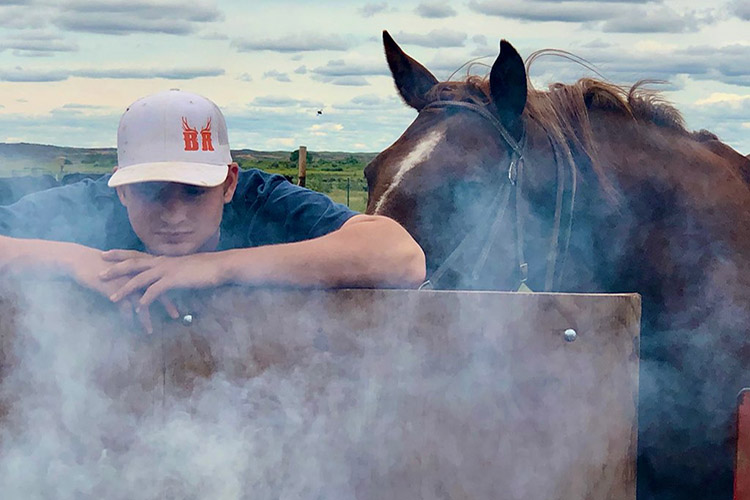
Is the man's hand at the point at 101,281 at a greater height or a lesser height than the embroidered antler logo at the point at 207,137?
lesser

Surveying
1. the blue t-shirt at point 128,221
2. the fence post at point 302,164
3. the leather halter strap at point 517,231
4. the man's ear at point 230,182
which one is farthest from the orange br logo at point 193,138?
the fence post at point 302,164

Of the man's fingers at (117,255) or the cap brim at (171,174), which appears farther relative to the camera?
the cap brim at (171,174)

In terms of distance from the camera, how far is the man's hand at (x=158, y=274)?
132 cm

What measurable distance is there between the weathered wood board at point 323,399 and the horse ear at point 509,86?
151 centimetres

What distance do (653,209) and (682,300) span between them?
282 mm

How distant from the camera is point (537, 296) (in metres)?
1.26

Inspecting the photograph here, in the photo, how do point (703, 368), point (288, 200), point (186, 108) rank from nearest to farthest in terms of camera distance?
point (186, 108) → point (288, 200) → point (703, 368)

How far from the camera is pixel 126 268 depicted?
1378mm

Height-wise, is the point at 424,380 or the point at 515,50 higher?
the point at 515,50

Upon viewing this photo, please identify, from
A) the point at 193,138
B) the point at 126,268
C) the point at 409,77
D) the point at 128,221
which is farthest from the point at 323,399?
the point at 409,77

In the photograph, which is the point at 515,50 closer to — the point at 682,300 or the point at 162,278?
the point at 682,300

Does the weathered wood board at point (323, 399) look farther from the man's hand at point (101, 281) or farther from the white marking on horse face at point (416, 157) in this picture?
the white marking on horse face at point (416, 157)

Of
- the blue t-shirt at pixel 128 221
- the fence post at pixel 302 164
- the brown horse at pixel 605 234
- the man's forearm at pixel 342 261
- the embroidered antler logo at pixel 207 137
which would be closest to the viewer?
the man's forearm at pixel 342 261

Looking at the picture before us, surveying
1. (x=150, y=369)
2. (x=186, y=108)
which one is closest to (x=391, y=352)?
(x=150, y=369)
